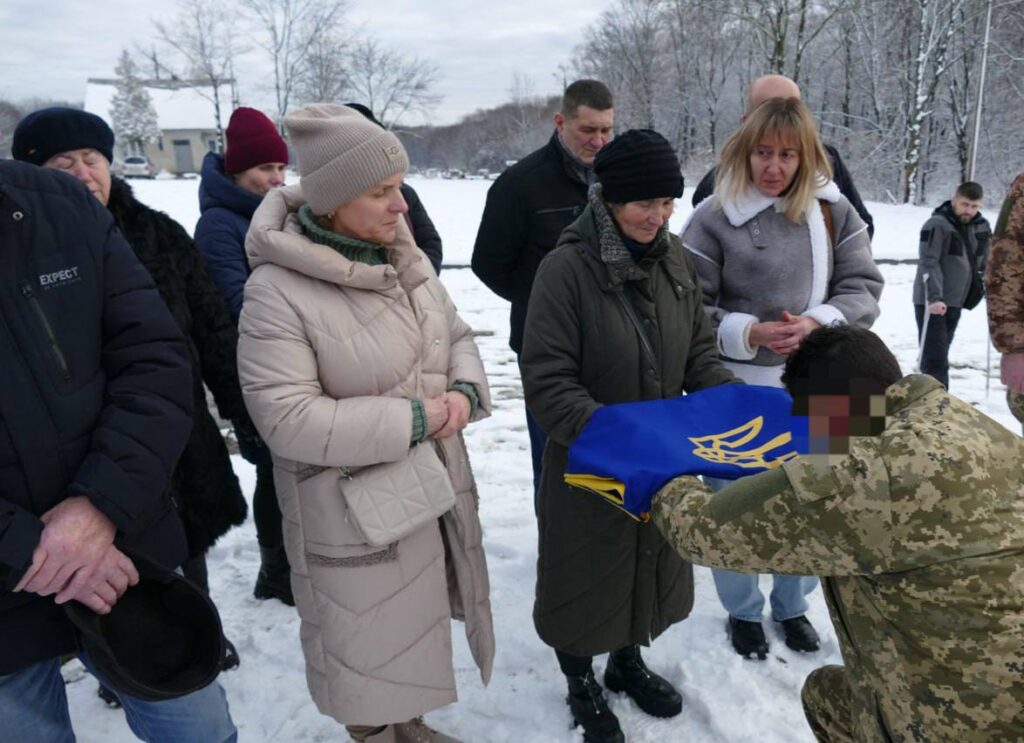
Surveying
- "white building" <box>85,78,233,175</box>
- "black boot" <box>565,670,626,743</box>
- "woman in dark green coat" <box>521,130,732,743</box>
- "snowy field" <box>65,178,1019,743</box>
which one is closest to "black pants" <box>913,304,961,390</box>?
"snowy field" <box>65,178,1019,743</box>

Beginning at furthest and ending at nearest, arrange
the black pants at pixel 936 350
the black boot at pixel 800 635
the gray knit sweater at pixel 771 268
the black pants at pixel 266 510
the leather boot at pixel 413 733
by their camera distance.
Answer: the black pants at pixel 936 350 < the black pants at pixel 266 510 < the black boot at pixel 800 635 < the gray knit sweater at pixel 771 268 < the leather boot at pixel 413 733

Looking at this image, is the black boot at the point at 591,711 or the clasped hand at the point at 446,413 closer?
the clasped hand at the point at 446,413

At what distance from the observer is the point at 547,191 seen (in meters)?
3.56

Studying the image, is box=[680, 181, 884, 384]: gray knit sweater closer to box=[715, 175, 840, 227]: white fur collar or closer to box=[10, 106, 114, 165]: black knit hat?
box=[715, 175, 840, 227]: white fur collar

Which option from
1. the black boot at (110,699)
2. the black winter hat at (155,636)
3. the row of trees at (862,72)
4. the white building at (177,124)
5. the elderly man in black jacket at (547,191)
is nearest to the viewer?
the black winter hat at (155,636)

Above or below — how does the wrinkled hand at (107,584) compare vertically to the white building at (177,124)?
below

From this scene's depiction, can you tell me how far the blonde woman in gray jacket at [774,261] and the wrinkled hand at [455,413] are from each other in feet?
3.65

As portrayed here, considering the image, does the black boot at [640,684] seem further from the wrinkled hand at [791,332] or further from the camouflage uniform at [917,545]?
the wrinkled hand at [791,332]

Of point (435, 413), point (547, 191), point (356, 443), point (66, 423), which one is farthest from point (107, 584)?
point (547, 191)

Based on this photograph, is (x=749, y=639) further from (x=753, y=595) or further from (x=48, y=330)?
(x=48, y=330)

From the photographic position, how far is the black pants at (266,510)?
10.9ft

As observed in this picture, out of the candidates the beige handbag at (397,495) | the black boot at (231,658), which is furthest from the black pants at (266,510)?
the beige handbag at (397,495)

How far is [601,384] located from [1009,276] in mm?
1824

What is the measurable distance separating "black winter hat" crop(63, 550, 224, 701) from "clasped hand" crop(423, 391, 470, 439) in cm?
74
